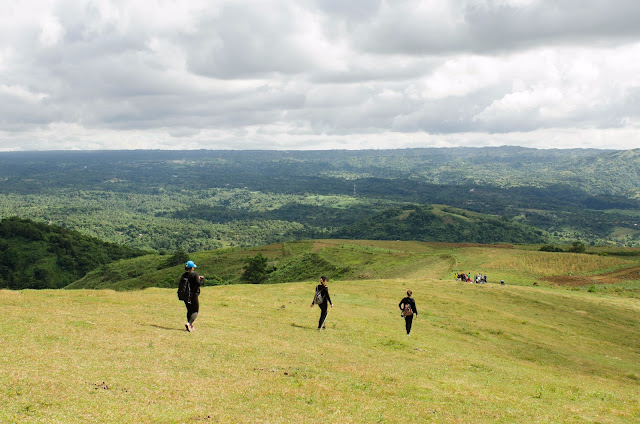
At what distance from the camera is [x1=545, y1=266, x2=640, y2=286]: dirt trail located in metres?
57.6

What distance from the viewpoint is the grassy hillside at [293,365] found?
12.4 meters

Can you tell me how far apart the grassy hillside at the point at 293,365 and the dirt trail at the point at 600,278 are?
22.2 m

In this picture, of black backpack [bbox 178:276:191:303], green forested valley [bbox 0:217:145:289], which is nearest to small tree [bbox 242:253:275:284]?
black backpack [bbox 178:276:191:303]

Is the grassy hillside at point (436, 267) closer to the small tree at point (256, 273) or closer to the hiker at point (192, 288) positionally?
the small tree at point (256, 273)

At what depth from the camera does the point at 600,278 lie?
197ft

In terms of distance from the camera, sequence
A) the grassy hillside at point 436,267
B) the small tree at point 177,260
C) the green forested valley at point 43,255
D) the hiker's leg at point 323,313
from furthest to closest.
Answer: the green forested valley at point 43,255, the small tree at point 177,260, the grassy hillside at point 436,267, the hiker's leg at point 323,313

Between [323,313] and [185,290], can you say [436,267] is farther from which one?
[185,290]

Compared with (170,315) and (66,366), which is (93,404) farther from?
(170,315)

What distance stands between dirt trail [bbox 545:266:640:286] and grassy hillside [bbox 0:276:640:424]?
22.2m

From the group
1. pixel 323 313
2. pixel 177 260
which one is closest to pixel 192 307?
pixel 323 313

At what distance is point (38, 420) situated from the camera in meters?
10.1

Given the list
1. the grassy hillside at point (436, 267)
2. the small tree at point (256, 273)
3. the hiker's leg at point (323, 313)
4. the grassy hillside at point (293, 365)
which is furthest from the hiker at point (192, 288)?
the small tree at point (256, 273)

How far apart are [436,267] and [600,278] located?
24.5 m

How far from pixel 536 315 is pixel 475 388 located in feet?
87.3
